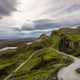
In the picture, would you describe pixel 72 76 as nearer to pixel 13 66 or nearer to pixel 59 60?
pixel 59 60

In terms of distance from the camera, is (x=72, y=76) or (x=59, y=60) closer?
(x=72, y=76)

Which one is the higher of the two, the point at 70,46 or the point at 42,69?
the point at 70,46

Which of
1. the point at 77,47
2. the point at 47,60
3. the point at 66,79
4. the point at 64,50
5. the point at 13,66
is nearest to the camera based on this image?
the point at 66,79

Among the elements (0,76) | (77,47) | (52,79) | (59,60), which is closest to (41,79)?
(52,79)

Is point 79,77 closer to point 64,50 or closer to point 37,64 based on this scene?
point 37,64

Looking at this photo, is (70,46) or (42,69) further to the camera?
(70,46)

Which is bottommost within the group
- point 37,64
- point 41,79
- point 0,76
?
point 0,76

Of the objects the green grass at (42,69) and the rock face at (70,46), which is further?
the rock face at (70,46)

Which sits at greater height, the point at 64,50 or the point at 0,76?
the point at 64,50

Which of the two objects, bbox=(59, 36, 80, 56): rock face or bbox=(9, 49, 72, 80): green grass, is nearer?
bbox=(9, 49, 72, 80): green grass

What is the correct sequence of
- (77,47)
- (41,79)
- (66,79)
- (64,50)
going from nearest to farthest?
(66,79)
(41,79)
(77,47)
(64,50)
